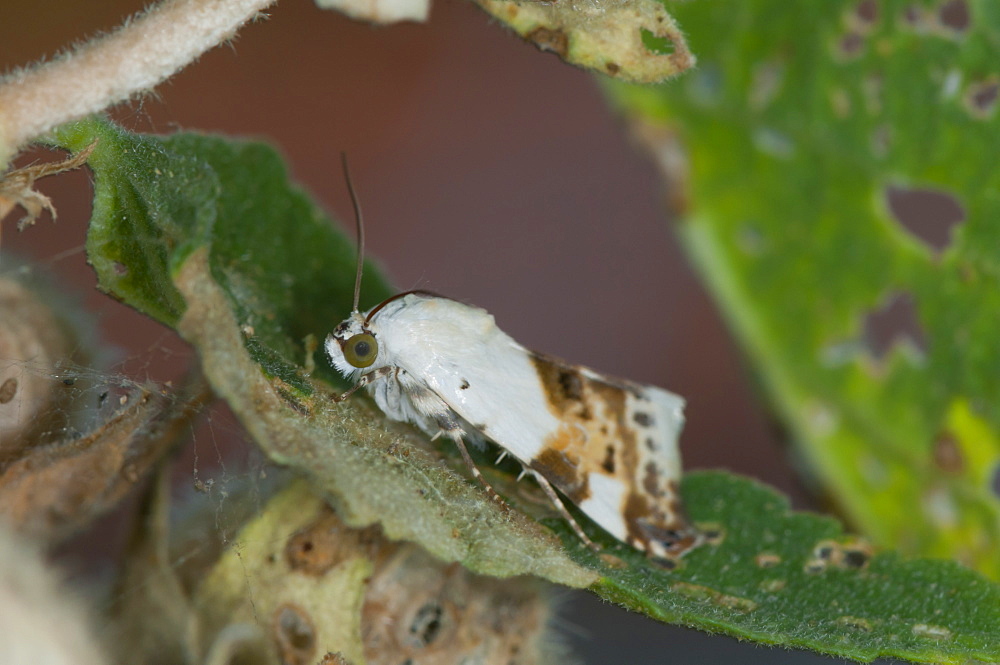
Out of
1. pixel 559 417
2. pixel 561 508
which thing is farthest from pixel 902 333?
pixel 561 508

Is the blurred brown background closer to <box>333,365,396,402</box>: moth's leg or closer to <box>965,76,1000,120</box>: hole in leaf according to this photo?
<box>333,365,396,402</box>: moth's leg

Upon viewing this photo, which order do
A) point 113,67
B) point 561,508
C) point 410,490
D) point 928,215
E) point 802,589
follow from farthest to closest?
point 928,215 → point 561,508 → point 802,589 → point 410,490 → point 113,67

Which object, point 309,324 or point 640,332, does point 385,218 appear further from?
point 309,324

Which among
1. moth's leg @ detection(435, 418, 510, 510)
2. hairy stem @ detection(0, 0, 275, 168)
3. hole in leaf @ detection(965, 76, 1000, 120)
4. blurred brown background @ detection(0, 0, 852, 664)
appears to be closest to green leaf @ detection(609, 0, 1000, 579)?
hole in leaf @ detection(965, 76, 1000, 120)

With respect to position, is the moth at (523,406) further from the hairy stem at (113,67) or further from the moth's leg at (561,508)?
the hairy stem at (113,67)

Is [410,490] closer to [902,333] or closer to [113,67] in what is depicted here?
[113,67]

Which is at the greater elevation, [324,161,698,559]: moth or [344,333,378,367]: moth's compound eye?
[324,161,698,559]: moth
